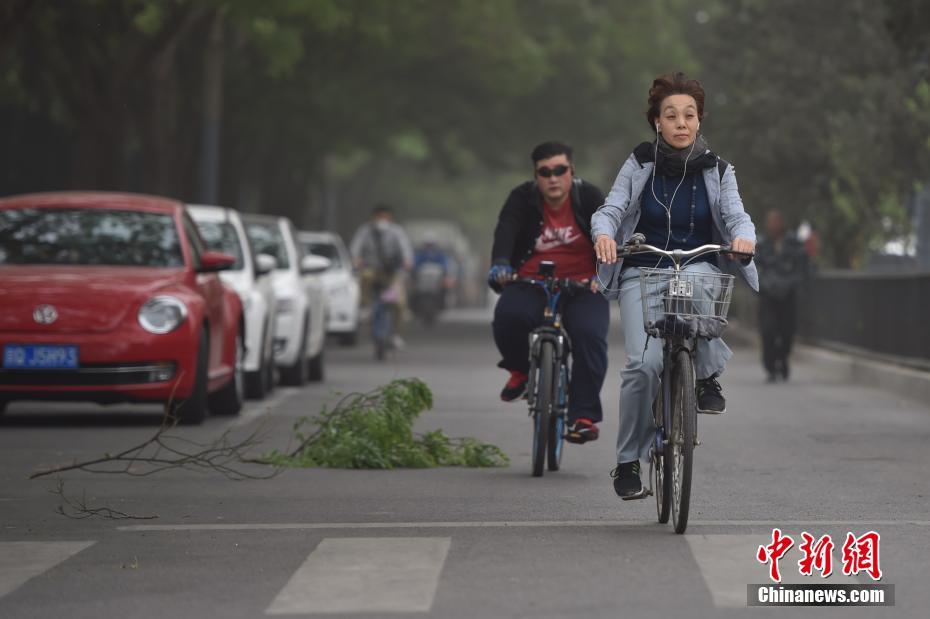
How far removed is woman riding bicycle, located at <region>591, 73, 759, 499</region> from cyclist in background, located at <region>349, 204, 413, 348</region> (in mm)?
17151

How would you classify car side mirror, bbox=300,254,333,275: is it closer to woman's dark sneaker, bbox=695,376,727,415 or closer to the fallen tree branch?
the fallen tree branch

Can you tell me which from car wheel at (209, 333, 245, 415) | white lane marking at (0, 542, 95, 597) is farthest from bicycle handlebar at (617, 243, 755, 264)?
car wheel at (209, 333, 245, 415)

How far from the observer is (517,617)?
22.0 ft

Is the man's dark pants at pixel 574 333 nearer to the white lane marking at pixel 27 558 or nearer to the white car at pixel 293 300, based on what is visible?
the white lane marking at pixel 27 558

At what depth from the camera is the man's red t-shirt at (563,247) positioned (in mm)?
11617

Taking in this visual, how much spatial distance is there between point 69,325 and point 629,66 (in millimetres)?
34014

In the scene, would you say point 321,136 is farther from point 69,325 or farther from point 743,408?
point 69,325

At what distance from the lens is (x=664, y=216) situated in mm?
9156

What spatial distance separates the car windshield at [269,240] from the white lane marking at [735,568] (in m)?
12.8

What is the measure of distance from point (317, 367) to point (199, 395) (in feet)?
22.7

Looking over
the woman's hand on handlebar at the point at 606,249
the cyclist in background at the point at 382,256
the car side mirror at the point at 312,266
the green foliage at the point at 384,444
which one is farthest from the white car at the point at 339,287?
the woman's hand on handlebar at the point at 606,249

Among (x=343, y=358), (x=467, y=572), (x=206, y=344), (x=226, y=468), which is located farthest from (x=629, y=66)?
(x=467, y=572)

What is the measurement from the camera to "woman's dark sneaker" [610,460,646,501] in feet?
30.2

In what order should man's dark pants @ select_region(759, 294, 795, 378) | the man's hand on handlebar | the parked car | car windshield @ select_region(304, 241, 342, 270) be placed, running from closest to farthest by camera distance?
the man's hand on handlebar
the parked car
man's dark pants @ select_region(759, 294, 795, 378)
car windshield @ select_region(304, 241, 342, 270)
